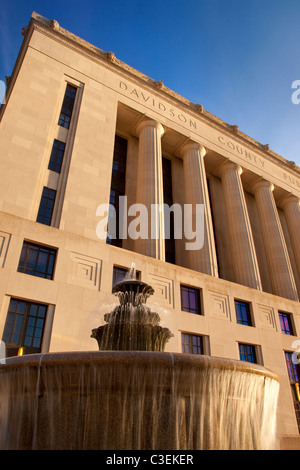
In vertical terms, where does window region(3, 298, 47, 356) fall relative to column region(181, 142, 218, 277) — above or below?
below

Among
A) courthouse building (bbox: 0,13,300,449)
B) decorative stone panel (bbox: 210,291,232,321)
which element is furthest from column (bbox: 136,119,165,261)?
decorative stone panel (bbox: 210,291,232,321)

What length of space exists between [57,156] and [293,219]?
83.8 ft

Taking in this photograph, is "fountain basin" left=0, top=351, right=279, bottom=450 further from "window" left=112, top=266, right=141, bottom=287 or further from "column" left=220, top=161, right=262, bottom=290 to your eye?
"column" left=220, top=161, right=262, bottom=290

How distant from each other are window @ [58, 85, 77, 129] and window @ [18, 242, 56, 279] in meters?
10.3

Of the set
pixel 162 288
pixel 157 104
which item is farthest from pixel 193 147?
pixel 162 288

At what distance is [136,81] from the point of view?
29.2 m

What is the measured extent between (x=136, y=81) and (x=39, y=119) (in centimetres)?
1180

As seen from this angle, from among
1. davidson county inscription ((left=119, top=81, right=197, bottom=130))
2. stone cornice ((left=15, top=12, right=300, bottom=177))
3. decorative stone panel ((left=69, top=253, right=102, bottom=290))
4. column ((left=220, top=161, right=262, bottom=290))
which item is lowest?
decorative stone panel ((left=69, top=253, right=102, bottom=290))

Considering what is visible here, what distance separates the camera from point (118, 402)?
5652 millimetres

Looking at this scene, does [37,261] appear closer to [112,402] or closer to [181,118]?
[112,402]

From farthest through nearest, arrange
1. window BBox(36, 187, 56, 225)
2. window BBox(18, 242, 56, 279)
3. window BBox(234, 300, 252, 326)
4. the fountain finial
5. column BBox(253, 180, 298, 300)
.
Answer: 1. column BBox(253, 180, 298, 300)
2. window BBox(234, 300, 252, 326)
3. window BBox(36, 187, 56, 225)
4. window BBox(18, 242, 56, 279)
5. the fountain finial

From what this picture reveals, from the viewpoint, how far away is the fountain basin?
5.54 meters

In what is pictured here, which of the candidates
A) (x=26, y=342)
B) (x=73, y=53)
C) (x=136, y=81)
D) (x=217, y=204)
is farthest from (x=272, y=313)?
(x=73, y=53)

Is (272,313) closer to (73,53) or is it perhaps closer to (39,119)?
(39,119)
